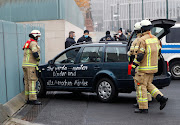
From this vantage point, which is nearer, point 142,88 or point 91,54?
point 142,88

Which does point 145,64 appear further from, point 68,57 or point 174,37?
point 174,37

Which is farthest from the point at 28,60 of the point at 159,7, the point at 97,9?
the point at 97,9

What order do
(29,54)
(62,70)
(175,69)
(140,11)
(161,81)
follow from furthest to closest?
(140,11)
(175,69)
(62,70)
(29,54)
(161,81)

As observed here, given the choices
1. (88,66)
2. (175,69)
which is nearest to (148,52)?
(88,66)

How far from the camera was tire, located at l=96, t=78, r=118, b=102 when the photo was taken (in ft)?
31.2

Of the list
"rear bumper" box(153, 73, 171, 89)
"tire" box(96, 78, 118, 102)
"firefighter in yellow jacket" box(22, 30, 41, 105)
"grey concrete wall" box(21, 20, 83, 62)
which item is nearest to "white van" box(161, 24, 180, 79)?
"rear bumper" box(153, 73, 171, 89)

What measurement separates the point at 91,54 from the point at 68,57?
0.78m

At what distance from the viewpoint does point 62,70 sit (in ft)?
34.3

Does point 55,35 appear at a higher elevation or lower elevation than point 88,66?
higher

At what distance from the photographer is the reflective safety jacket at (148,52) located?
8133 millimetres

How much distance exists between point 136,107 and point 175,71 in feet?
21.6

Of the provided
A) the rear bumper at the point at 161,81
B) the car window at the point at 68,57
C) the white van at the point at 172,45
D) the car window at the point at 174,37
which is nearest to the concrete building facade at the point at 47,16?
the white van at the point at 172,45

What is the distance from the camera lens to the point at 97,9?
620 ft

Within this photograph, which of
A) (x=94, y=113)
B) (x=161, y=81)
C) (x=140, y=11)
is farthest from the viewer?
(x=140, y=11)
